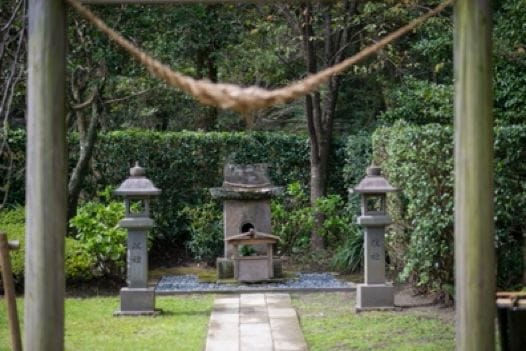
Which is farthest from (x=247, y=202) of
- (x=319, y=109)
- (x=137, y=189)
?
(x=137, y=189)

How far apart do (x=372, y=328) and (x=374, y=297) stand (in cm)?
108

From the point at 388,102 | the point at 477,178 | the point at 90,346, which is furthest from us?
the point at 388,102

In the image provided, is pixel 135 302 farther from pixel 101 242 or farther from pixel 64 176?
pixel 64 176

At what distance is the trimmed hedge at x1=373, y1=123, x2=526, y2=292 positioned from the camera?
26.8 ft

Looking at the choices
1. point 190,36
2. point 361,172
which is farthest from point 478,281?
point 190,36

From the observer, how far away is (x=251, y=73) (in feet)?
58.0

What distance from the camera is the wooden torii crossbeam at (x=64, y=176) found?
4.01 m

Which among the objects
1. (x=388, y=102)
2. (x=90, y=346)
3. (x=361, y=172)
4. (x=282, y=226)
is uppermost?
(x=388, y=102)

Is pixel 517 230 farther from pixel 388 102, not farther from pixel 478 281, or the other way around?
pixel 388 102

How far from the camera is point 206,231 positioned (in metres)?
13.1

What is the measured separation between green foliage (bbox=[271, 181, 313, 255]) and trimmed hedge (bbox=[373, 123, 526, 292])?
Answer: 4.19 meters

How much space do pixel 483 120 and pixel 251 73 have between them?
1392 centimetres

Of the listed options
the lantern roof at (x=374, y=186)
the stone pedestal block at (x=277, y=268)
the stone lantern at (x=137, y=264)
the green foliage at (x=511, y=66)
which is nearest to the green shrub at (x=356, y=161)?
the stone pedestal block at (x=277, y=268)

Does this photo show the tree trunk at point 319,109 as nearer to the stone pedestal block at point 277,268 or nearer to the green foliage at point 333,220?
the green foliage at point 333,220
